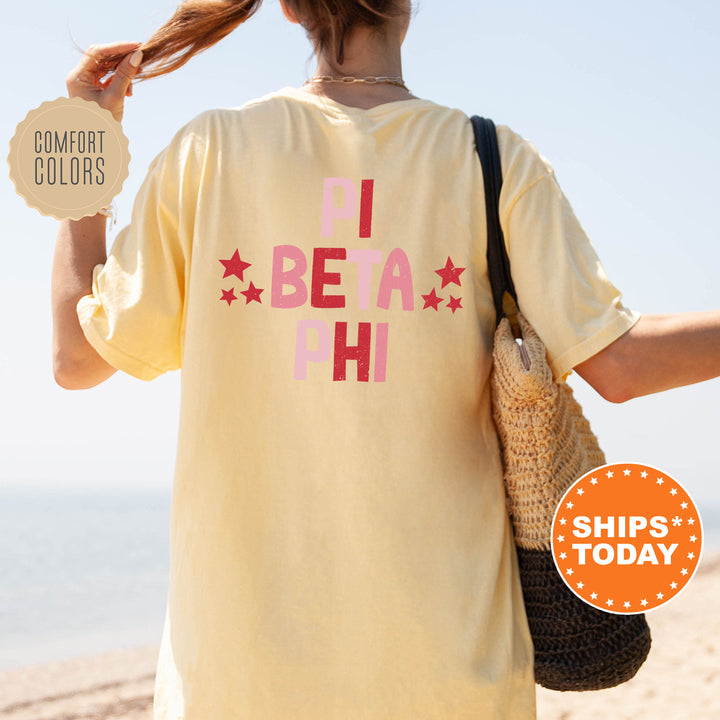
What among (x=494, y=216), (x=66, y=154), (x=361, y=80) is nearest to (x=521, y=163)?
(x=494, y=216)

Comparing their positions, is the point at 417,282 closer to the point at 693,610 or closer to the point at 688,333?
the point at 688,333

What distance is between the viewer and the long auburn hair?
131cm

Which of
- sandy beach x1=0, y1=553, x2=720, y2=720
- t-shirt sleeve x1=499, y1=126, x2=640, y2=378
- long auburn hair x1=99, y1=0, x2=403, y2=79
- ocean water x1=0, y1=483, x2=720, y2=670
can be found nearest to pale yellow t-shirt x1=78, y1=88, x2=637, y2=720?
t-shirt sleeve x1=499, y1=126, x2=640, y2=378

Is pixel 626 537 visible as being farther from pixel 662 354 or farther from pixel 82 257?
pixel 82 257

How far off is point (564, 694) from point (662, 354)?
5.43 metres

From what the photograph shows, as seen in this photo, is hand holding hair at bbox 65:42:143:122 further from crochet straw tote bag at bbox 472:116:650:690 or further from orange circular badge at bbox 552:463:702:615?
orange circular badge at bbox 552:463:702:615

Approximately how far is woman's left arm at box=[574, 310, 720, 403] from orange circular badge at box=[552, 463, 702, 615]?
0.60ft

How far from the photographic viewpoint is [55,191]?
1.45m

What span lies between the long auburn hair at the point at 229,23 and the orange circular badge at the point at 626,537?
0.76m

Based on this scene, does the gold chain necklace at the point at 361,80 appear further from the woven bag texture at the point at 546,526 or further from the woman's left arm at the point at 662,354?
the woman's left arm at the point at 662,354

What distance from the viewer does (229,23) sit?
1423 mm

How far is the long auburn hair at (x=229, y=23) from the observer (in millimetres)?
1307

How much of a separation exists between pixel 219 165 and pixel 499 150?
0.40m

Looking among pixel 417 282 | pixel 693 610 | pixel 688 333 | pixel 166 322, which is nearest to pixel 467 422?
pixel 417 282
